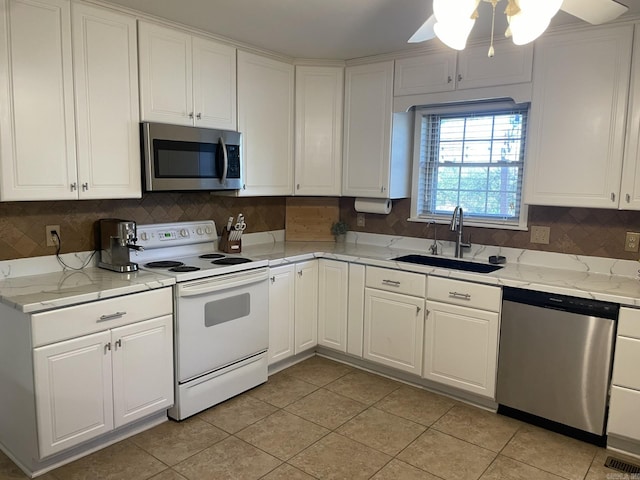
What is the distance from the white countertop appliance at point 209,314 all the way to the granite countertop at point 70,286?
19cm

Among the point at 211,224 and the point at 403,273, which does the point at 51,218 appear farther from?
the point at 403,273

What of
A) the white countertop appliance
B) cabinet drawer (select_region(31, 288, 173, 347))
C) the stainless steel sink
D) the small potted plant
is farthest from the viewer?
the small potted plant

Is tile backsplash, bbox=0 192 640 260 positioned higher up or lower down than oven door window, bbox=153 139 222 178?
lower down

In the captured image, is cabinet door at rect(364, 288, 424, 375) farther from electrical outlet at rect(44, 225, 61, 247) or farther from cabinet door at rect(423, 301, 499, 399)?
electrical outlet at rect(44, 225, 61, 247)

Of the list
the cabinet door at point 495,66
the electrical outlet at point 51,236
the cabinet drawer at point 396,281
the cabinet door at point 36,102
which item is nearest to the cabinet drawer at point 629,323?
the cabinet drawer at point 396,281

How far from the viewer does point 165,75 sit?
302 centimetres

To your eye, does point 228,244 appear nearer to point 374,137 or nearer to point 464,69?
point 374,137

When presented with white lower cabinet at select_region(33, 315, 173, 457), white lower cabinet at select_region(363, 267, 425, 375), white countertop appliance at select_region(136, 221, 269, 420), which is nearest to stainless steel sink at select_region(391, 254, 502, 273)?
white lower cabinet at select_region(363, 267, 425, 375)

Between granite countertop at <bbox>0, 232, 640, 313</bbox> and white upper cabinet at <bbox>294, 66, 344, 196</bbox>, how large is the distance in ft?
1.78

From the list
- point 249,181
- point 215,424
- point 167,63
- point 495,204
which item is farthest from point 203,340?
point 495,204

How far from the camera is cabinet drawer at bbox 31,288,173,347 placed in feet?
7.31

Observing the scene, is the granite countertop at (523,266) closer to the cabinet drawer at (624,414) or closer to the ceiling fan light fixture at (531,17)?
the cabinet drawer at (624,414)

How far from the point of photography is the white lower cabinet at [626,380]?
2.51 meters

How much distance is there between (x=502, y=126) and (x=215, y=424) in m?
2.80
